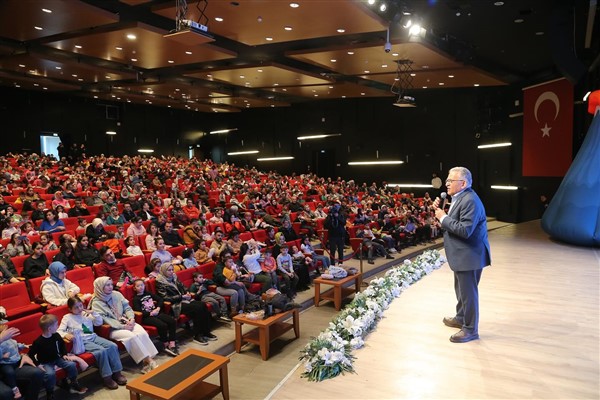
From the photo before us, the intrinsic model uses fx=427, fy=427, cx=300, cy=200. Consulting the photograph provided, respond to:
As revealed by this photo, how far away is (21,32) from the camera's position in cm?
907

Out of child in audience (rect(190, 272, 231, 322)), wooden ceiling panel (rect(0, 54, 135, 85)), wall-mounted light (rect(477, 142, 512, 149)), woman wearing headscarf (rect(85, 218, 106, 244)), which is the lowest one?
child in audience (rect(190, 272, 231, 322))

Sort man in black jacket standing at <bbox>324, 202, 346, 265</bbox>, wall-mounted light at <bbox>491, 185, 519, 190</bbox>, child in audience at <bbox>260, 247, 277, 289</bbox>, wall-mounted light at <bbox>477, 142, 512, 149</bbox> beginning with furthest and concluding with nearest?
wall-mounted light at <bbox>477, 142, 512, 149</bbox> < wall-mounted light at <bbox>491, 185, 519, 190</bbox> < man in black jacket standing at <bbox>324, 202, 346, 265</bbox> < child in audience at <bbox>260, 247, 277, 289</bbox>

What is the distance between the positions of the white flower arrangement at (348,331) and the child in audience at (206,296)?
70.3 inches

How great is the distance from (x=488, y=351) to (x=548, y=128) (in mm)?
10681

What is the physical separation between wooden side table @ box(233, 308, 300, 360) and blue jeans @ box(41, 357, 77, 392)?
1781mm

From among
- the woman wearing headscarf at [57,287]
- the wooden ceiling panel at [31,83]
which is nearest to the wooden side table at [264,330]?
the woman wearing headscarf at [57,287]

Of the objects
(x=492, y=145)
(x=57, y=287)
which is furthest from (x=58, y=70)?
(x=492, y=145)

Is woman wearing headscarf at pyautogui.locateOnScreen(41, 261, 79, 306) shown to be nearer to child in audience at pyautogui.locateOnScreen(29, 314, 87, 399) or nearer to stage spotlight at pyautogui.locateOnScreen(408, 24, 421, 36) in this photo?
child in audience at pyautogui.locateOnScreen(29, 314, 87, 399)

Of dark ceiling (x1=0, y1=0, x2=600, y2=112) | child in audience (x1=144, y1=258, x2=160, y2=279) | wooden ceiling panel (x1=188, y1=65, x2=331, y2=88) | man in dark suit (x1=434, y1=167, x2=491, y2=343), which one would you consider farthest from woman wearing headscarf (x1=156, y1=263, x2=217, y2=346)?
wooden ceiling panel (x1=188, y1=65, x2=331, y2=88)

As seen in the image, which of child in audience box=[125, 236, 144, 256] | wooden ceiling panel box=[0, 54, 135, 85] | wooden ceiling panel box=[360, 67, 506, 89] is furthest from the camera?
wooden ceiling panel box=[360, 67, 506, 89]

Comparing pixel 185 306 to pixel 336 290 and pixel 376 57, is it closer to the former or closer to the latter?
pixel 336 290

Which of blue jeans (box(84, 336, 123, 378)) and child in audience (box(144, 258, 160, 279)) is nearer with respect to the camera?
blue jeans (box(84, 336, 123, 378))

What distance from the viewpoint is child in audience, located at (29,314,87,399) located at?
3629mm

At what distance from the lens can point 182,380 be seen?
3.51 m
